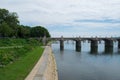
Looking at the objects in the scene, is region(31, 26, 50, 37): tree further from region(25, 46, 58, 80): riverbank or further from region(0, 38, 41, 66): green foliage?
region(25, 46, 58, 80): riverbank

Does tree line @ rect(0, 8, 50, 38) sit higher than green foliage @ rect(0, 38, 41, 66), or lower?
higher

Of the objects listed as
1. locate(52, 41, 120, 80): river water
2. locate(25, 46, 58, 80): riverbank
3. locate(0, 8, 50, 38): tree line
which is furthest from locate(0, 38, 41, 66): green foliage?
locate(0, 8, 50, 38): tree line

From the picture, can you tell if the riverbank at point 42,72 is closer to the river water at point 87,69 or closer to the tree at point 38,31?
the river water at point 87,69

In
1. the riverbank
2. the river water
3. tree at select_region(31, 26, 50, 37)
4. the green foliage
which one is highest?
tree at select_region(31, 26, 50, 37)

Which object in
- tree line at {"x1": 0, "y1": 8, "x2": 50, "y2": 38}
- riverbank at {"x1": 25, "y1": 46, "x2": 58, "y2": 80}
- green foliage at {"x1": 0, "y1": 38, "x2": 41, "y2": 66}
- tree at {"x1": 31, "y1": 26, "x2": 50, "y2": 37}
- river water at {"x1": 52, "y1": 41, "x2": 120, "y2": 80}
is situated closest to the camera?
riverbank at {"x1": 25, "y1": 46, "x2": 58, "y2": 80}

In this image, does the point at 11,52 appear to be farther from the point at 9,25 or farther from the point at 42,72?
the point at 9,25

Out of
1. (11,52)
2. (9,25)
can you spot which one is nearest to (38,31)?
(9,25)

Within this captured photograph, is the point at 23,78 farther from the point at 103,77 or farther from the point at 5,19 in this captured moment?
the point at 5,19

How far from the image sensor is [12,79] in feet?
77.0

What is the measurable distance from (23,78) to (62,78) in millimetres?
19894

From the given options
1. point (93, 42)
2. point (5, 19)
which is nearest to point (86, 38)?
point (93, 42)

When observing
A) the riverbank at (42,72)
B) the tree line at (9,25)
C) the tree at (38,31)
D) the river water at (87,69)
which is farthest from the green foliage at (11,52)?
the tree at (38,31)

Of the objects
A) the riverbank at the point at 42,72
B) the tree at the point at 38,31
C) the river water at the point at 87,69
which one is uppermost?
the tree at the point at 38,31

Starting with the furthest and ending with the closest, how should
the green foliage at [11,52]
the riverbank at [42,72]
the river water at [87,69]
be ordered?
1. the river water at [87,69]
2. the green foliage at [11,52]
3. the riverbank at [42,72]
